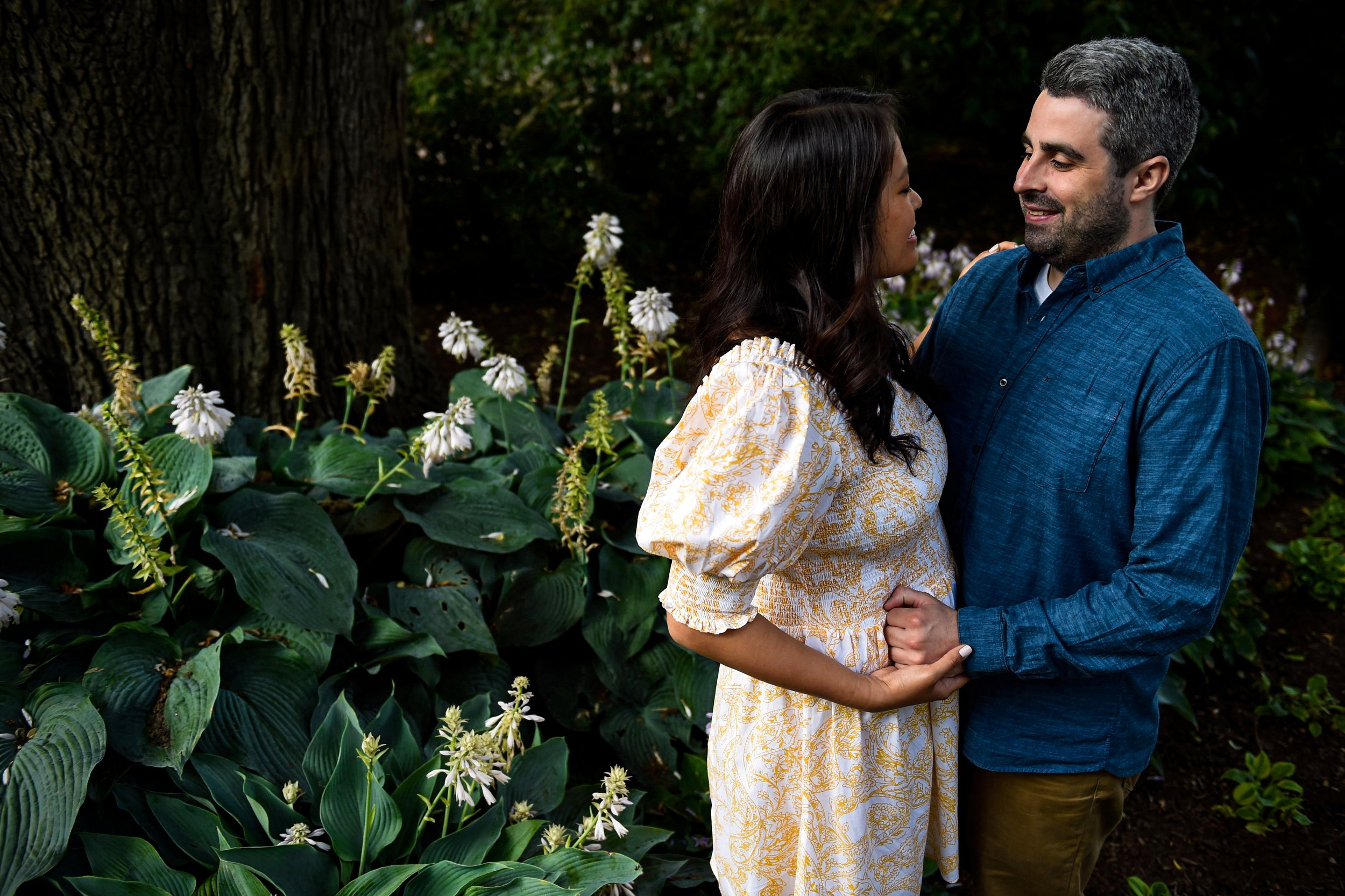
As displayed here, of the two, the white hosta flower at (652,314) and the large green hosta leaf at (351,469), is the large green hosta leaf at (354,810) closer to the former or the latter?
the large green hosta leaf at (351,469)

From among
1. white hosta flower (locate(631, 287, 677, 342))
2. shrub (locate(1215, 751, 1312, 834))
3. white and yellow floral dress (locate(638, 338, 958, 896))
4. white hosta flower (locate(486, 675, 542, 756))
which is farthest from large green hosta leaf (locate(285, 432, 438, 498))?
shrub (locate(1215, 751, 1312, 834))

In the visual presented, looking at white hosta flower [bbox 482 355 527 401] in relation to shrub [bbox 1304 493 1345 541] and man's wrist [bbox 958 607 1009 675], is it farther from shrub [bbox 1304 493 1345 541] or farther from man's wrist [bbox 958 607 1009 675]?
shrub [bbox 1304 493 1345 541]

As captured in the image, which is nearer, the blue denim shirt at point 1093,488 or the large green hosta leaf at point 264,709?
the blue denim shirt at point 1093,488

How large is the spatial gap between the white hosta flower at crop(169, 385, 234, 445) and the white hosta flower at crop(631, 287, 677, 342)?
1.23 m

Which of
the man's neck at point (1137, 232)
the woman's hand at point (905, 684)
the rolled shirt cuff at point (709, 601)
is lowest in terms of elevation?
the woman's hand at point (905, 684)

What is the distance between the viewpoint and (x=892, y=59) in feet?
22.5

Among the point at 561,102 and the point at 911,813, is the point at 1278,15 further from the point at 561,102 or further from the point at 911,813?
the point at 911,813

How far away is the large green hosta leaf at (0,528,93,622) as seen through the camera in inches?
91.4

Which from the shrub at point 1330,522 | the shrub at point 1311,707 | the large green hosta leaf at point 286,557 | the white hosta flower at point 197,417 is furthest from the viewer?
the shrub at point 1330,522

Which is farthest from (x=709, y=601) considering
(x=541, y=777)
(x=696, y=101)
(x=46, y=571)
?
(x=696, y=101)

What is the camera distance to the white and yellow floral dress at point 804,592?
1380 mm

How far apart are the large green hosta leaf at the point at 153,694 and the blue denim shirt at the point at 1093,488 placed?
1667mm

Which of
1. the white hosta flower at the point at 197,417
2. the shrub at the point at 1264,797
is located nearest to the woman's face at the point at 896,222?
the white hosta flower at the point at 197,417

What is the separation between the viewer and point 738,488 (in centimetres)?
137
